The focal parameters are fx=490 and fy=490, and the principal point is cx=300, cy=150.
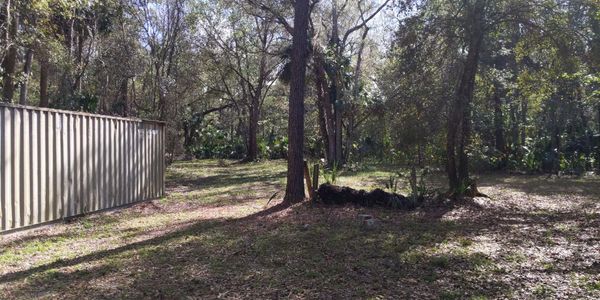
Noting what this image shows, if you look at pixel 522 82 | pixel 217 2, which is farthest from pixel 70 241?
pixel 217 2

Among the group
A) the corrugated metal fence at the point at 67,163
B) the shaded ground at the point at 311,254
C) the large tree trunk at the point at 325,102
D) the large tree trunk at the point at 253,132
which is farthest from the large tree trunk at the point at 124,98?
the shaded ground at the point at 311,254

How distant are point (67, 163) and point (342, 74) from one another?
47.6 feet

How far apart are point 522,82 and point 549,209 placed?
301 centimetres

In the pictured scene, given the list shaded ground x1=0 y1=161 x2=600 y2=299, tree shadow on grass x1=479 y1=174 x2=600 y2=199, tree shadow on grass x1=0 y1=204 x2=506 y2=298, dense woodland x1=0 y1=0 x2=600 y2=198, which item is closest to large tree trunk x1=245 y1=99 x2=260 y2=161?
dense woodland x1=0 y1=0 x2=600 y2=198

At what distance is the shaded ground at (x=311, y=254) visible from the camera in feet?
15.5

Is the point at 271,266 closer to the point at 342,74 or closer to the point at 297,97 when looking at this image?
the point at 297,97

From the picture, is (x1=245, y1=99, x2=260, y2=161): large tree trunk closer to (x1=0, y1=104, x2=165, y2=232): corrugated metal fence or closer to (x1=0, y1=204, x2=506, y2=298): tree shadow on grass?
(x1=0, y1=104, x2=165, y2=232): corrugated metal fence

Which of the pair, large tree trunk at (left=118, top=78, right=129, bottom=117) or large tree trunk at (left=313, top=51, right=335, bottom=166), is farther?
large tree trunk at (left=118, top=78, right=129, bottom=117)

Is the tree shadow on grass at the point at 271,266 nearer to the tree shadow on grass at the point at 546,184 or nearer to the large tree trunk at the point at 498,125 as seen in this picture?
the tree shadow on grass at the point at 546,184

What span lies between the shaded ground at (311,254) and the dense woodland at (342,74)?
6.30 feet

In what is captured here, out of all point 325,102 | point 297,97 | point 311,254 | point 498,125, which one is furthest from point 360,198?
point 325,102

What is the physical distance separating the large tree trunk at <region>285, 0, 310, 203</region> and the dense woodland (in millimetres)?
28

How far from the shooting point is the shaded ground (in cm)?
473

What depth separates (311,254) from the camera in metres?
5.97
